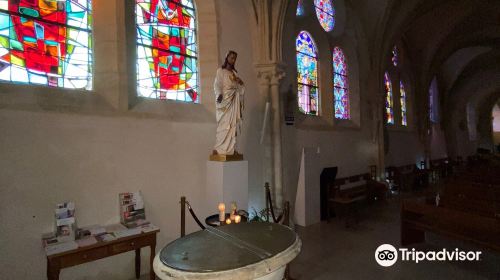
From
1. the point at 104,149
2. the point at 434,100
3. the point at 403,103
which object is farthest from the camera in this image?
the point at 434,100

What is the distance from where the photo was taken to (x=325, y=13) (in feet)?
25.1

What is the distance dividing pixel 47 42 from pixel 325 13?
676 cm

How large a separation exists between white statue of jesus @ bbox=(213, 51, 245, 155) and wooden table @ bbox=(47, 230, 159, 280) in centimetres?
161

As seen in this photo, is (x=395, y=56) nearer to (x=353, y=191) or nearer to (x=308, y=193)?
(x=353, y=191)

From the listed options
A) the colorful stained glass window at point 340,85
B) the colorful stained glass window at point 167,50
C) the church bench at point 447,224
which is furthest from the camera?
the colorful stained glass window at point 340,85

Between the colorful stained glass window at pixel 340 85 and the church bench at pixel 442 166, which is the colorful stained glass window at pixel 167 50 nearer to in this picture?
the colorful stained glass window at pixel 340 85

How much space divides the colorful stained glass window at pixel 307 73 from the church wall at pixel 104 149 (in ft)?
7.75

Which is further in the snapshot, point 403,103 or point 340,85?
point 403,103

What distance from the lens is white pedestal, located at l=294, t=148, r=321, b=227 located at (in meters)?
5.73

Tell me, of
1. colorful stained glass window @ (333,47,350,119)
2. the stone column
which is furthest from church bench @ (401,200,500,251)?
colorful stained glass window @ (333,47,350,119)

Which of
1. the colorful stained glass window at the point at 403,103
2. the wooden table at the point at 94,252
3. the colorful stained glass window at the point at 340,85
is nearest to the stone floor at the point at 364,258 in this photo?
the wooden table at the point at 94,252

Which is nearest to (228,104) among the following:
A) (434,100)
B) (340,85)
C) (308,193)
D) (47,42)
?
(47,42)

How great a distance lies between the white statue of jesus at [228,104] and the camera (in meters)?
4.02

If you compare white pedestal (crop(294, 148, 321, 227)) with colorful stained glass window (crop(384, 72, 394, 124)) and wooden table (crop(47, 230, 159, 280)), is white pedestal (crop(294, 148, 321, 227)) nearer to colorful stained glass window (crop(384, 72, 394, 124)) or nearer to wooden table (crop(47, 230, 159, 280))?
wooden table (crop(47, 230, 159, 280))
